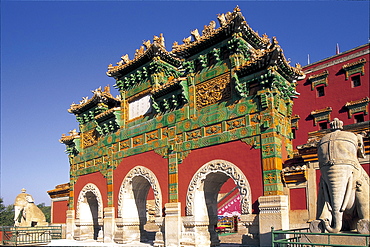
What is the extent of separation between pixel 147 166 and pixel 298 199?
22.9 feet

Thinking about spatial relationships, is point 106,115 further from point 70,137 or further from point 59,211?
point 59,211

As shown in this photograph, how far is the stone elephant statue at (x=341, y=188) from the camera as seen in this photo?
7.22 meters

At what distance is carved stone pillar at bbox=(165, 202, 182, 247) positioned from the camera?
13891 millimetres

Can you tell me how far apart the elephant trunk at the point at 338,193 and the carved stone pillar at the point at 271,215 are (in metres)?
3.85

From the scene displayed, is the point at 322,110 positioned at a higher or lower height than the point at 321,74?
lower

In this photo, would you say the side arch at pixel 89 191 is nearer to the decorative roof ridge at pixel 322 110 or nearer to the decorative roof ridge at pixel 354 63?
the decorative roof ridge at pixel 322 110

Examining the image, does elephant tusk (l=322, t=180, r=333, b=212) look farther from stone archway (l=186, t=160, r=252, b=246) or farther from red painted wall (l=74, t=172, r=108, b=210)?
red painted wall (l=74, t=172, r=108, b=210)

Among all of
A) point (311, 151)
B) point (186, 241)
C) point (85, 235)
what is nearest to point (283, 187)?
point (311, 151)

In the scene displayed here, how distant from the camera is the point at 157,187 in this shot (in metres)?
15.3

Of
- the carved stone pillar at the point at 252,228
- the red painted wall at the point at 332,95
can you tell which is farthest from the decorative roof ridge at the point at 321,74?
the carved stone pillar at the point at 252,228

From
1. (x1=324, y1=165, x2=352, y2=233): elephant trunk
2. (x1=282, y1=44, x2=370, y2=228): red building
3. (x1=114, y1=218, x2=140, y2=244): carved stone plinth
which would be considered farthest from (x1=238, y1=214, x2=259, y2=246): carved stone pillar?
(x1=114, y1=218, x2=140, y2=244): carved stone plinth

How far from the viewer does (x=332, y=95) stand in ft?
70.7

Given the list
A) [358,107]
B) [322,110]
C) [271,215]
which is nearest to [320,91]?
[322,110]

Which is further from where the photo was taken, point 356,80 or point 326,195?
point 356,80
